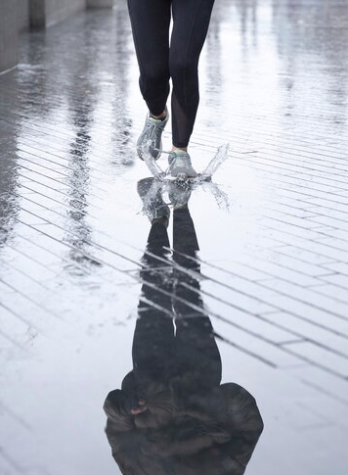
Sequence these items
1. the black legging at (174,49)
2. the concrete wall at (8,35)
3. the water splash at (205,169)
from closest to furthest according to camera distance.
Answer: the black legging at (174,49) < the water splash at (205,169) < the concrete wall at (8,35)

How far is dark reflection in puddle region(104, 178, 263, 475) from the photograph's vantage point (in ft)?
10.2

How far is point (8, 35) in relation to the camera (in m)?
13.5

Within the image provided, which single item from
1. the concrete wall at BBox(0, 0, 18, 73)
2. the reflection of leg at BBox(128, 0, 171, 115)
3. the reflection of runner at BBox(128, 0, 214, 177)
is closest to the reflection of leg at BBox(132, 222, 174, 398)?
the reflection of runner at BBox(128, 0, 214, 177)

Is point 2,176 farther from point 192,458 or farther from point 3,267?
point 192,458

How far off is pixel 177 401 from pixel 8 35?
34.2 ft

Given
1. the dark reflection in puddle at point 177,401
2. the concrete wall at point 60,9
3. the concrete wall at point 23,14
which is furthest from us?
the concrete wall at point 60,9

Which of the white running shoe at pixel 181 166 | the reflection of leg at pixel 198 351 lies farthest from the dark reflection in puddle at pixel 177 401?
the white running shoe at pixel 181 166

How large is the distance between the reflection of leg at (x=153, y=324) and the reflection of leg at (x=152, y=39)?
6.74 feet

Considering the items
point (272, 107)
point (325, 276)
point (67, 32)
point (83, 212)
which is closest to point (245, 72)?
point (272, 107)

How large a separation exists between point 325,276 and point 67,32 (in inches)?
618

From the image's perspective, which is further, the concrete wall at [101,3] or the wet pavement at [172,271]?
the concrete wall at [101,3]

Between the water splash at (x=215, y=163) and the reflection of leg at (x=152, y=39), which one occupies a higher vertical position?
the reflection of leg at (x=152, y=39)

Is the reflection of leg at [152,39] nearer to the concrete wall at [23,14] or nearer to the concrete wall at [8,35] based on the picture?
the concrete wall at [8,35]

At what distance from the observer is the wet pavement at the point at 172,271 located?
3.34m
